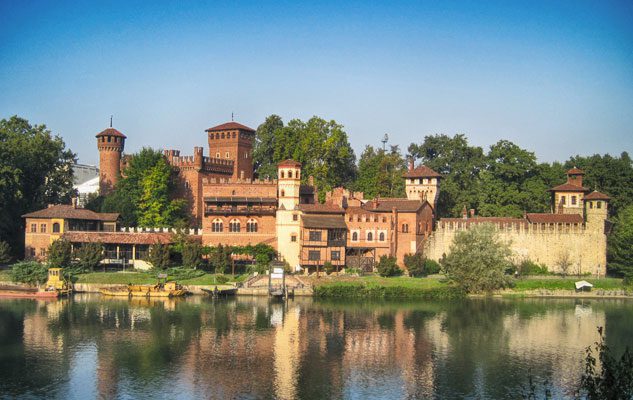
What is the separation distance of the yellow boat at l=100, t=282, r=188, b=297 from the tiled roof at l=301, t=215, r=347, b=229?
32.9ft

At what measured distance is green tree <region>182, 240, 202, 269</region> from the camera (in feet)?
183

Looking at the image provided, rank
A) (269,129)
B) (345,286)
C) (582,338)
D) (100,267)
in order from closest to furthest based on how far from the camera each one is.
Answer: (582,338)
(345,286)
(100,267)
(269,129)

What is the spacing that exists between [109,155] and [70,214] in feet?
32.6

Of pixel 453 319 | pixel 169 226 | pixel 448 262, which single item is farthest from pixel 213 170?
pixel 453 319

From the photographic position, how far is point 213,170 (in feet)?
220

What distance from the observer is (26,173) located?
211ft

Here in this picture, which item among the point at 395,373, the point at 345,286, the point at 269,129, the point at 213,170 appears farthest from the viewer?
the point at 269,129

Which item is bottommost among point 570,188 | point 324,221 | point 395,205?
point 324,221

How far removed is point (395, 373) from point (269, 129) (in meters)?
44.4

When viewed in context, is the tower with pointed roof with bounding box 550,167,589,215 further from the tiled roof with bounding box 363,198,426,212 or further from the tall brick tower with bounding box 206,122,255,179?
the tall brick tower with bounding box 206,122,255,179

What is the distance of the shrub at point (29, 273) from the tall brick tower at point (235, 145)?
66.7 feet

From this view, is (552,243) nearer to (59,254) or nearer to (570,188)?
(570,188)

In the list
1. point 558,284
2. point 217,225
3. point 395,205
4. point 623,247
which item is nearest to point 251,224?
point 217,225

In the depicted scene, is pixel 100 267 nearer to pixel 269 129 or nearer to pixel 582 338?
pixel 269 129
